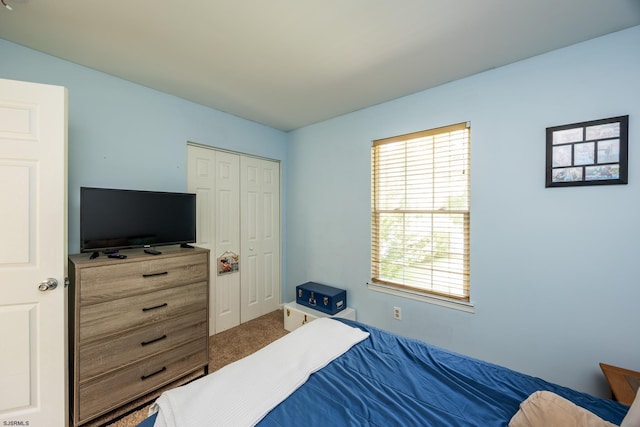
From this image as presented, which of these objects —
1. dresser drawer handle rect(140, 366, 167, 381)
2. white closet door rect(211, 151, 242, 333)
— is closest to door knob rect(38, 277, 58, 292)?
dresser drawer handle rect(140, 366, 167, 381)

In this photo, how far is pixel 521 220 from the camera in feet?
6.42

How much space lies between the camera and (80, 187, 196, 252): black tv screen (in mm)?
1786

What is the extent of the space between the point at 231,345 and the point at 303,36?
2.84m

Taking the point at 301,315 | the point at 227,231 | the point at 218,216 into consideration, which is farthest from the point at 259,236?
the point at 301,315

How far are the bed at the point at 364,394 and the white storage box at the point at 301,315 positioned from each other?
4.26 feet

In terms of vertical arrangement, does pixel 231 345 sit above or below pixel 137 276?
below

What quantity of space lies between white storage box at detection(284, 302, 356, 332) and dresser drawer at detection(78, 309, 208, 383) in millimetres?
1053

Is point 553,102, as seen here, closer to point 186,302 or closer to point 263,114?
point 263,114

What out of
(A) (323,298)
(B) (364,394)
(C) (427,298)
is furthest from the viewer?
(A) (323,298)

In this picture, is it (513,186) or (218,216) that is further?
(218,216)

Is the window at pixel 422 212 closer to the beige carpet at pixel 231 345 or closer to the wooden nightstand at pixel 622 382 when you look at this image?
the wooden nightstand at pixel 622 382

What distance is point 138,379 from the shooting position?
1.81 meters

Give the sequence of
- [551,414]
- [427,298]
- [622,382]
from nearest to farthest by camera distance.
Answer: [551,414], [622,382], [427,298]

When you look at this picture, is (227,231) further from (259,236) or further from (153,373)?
(153,373)
